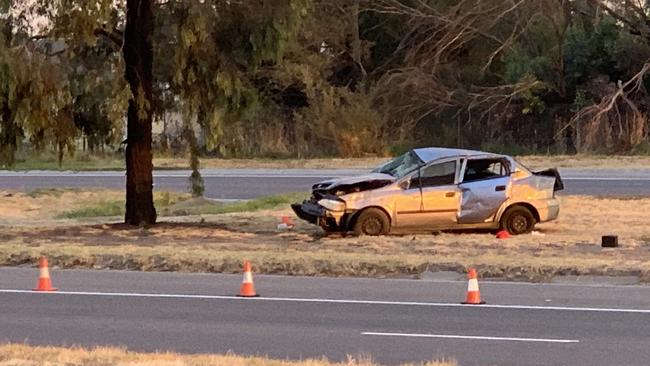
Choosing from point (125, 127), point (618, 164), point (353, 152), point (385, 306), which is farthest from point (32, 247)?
point (353, 152)

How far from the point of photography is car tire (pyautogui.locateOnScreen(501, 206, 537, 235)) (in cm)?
2066

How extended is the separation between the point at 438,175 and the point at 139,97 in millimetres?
5326

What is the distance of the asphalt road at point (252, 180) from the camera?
105ft

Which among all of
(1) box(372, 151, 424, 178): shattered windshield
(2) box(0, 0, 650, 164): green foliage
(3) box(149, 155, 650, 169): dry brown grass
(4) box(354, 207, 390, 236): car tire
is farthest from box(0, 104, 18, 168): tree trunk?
(3) box(149, 155, 650, 169): dry brown grass

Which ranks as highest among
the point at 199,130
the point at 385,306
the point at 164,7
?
the point at 164,7

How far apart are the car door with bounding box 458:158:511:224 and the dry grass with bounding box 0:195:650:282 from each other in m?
0.38

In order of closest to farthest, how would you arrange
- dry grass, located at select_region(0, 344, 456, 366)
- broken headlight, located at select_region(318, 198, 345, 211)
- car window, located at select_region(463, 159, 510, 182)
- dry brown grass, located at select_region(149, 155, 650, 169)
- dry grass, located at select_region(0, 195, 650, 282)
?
1. dry grass, located at select_region(0, 344, 456, 366)
2. dry grass, located at select_region(0, 195, 650, 282)
3. broken headlight, located at select_region(318, 198, 345, 211)
4. car window, located at select_region(463, 159, 510, 182)
5. dry brown grass, located at select_region(149, 155, 650, 169)

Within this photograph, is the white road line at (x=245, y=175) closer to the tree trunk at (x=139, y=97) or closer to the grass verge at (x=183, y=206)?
the grass verge at (x=183, y=206)

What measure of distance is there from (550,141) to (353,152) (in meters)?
7.06

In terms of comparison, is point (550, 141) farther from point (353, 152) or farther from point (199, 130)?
point (199, 130)

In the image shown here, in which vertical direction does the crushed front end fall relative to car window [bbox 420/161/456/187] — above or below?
below

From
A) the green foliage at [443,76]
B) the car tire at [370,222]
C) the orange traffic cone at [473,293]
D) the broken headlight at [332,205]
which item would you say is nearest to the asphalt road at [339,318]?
the orange traffic cone at [473,293]

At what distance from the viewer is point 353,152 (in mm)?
43000

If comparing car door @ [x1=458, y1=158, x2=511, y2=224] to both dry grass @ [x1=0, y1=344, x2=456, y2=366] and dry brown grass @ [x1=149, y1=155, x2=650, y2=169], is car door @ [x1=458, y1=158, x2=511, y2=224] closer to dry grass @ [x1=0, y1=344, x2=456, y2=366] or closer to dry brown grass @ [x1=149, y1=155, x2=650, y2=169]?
dry grass @ [x1=0, y1=344, x2=456, y2=366]
